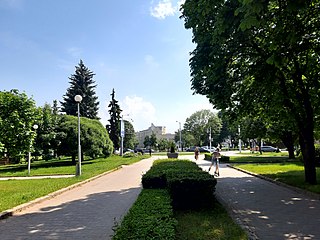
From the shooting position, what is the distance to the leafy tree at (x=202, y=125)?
9494 cm

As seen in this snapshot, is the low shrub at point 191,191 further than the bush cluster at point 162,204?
Yes

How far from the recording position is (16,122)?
57.2 feet

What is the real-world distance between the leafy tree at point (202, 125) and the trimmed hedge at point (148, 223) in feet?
292

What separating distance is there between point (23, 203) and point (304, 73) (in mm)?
11448

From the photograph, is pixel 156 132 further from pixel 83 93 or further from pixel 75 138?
pixel 75 138

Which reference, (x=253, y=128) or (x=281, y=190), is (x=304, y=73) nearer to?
(x=281, y=190)

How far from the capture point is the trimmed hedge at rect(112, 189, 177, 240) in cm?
423

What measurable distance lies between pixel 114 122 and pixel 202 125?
41.4 metres

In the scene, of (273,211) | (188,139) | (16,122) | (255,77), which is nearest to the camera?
(273,211)

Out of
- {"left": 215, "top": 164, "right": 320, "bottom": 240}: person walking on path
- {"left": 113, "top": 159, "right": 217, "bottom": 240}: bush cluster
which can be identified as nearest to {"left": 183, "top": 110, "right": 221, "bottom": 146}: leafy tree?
{"left": 215, "top": 164, "right": 320, "bottom": 240}: person walking on path

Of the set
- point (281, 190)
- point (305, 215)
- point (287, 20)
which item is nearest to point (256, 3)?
point (287, 20)

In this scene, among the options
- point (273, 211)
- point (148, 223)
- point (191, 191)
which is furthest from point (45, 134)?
point (148, 223)

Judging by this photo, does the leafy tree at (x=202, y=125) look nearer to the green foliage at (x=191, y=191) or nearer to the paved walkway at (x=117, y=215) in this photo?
the paved walkway at (x=117, y=215)

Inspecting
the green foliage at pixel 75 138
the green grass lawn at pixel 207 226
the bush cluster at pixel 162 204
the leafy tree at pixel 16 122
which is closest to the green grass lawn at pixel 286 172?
the bush cluster at pixel 162 204
